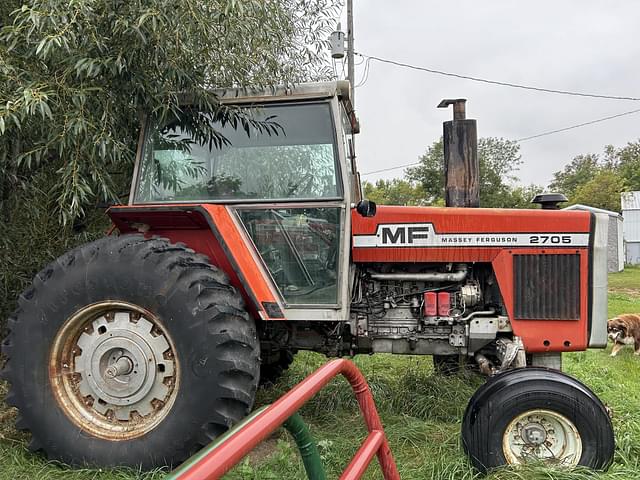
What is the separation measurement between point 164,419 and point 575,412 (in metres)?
2.00

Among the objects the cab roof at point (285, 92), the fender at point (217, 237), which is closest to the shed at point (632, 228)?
the cab roof at point (285, 92)

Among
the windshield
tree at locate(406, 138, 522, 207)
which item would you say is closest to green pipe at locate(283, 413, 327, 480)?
the windshield

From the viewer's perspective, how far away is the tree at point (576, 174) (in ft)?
152

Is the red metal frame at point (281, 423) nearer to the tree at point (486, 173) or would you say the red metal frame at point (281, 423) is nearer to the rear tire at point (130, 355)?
the rear tire at point (130, 355)

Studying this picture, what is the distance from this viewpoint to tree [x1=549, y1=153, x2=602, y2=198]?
4647cm

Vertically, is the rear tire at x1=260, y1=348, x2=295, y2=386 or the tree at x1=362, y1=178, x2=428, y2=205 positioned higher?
the tree at x1=362, y1=178, x2=428, y2=205

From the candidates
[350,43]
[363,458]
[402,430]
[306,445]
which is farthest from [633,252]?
[306,445]

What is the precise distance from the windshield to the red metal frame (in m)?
1.34

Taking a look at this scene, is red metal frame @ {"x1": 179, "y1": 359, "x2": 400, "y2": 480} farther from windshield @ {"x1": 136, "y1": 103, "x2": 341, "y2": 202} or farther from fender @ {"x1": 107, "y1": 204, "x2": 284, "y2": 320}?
windshield @ {"x1": 136, "y1": 103, "x2": 341, "y2": 202}

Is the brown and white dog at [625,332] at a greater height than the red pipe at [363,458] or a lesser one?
lesser

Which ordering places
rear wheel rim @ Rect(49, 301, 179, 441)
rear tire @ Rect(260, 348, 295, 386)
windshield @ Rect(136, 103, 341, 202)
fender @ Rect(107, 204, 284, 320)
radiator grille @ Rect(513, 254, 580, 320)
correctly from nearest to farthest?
rear wheel rim @ Rect(49, 301, 179, 441), fender @ Rect(107, 204, 284, 320), windshield @ Rect(136, 103, 341, 202), radiator grille @ Rect(513, 254, 580, 320), rear tire @ Rect(260, 348, 295, 386)

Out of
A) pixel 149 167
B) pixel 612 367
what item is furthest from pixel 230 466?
pixel 612 367

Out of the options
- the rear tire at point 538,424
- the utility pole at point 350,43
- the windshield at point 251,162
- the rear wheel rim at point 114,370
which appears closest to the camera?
the rear tire at point 538,424

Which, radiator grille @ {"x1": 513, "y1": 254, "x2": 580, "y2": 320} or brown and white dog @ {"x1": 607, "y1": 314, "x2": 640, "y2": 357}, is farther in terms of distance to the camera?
brown and white dog @ {"x1": 607, "y1": 314, "x2": 640, "y2": 357}
